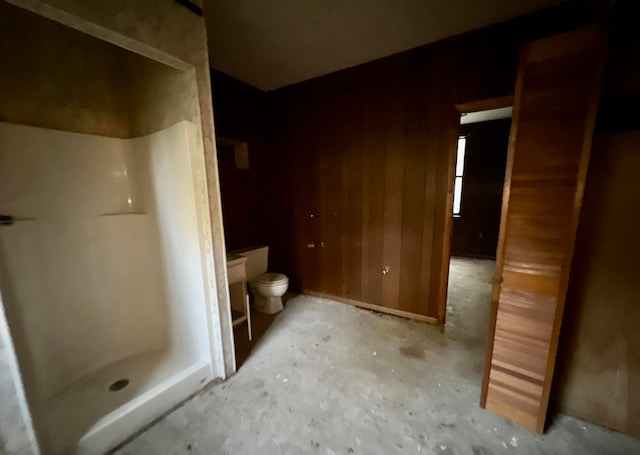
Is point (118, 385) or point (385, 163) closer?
point (118, 385)

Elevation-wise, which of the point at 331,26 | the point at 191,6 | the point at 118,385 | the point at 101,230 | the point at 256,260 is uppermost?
the point at 331,26

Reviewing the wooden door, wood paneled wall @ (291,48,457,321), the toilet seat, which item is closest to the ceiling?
wood paneled wall @ (291,48,457,321)

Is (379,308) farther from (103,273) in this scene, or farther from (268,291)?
(103,273)

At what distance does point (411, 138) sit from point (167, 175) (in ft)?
6.67

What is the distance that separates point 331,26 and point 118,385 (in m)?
2.85

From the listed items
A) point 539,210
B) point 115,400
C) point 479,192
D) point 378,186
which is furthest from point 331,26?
point 479,192

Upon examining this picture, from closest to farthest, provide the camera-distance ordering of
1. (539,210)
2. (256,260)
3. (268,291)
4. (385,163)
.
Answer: (539,210) < (385,163) < (268,291) < (256,260)

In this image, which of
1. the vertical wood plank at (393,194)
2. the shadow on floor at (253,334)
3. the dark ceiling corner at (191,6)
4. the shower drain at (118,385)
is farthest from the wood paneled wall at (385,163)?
the shower drain at (118,385)

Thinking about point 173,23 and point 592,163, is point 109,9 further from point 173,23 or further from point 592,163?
point 592,163

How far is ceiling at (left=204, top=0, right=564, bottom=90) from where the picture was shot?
1.59 m

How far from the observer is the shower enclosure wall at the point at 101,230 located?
1.36 metres

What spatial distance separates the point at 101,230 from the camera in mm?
1702

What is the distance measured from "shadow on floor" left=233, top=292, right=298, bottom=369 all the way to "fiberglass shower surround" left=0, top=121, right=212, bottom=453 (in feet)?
1.17

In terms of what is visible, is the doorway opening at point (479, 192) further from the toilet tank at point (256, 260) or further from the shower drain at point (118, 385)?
the shower drain at point (118, 385)
